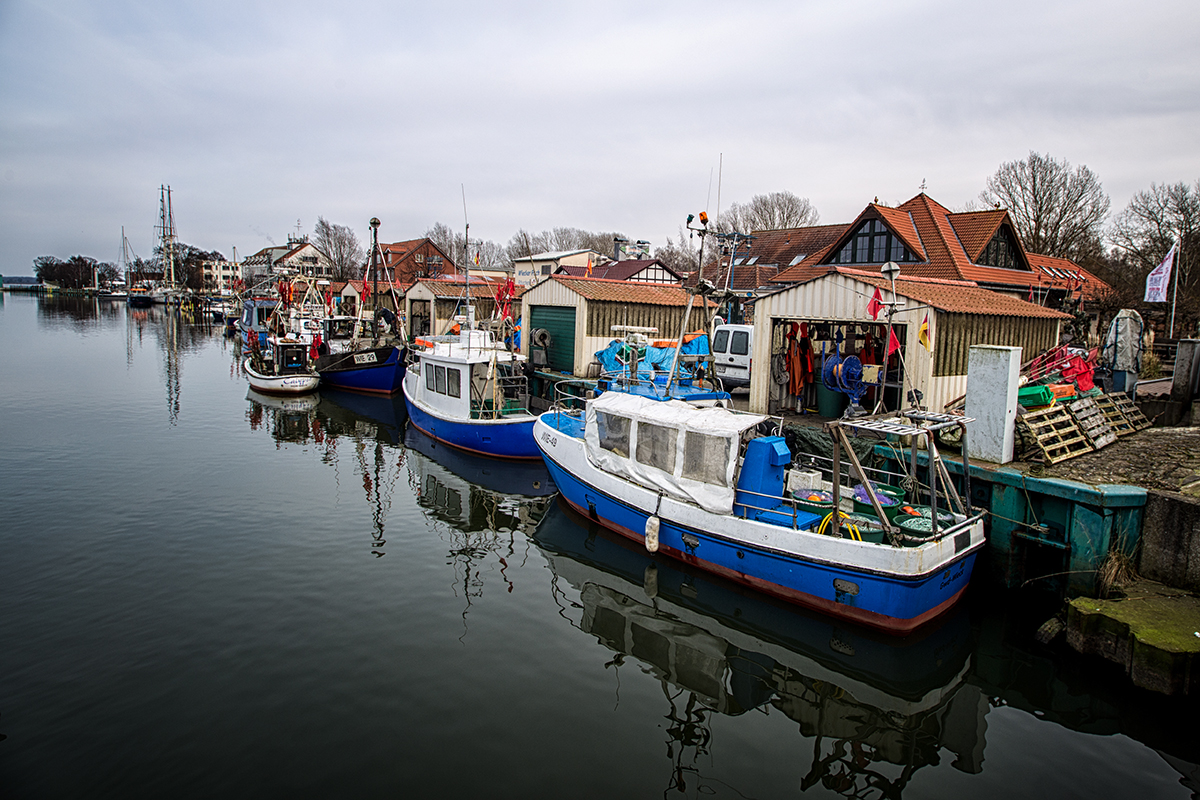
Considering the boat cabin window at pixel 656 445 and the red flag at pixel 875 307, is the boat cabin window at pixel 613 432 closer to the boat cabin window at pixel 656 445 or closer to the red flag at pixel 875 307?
the boat cabin window at pixel 656 445

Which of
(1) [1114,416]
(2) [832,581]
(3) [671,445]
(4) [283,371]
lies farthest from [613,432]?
(4) [283,371]

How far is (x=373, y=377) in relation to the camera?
1083 inches

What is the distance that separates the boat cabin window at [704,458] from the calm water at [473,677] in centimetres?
179

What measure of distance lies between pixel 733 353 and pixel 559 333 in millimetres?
6153

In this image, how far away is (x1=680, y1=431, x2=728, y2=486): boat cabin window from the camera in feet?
32.7

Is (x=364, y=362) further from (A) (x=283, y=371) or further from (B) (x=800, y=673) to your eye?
(B) (x=800, y=673)

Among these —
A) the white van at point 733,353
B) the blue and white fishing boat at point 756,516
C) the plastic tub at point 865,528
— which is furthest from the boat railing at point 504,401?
the plastic tub at point 865,528

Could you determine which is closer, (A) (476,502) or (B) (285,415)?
(A) (476,502)

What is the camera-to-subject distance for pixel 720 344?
20.7 metres

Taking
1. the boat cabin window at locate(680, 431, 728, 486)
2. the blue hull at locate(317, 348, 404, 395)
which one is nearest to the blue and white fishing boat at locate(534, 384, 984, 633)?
the boat cabin window at locate(680, 431, 728, 486)

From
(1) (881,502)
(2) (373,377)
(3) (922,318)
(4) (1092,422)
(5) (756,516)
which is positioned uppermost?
(3) (922,318)

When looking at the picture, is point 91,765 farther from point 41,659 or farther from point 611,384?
point 611,384

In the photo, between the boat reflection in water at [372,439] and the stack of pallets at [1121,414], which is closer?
the stack of pallets at [1121,414]

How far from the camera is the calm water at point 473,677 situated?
633cm
